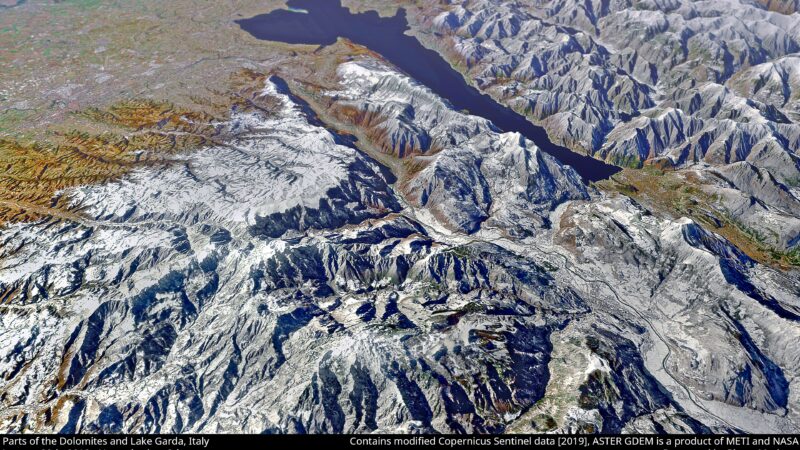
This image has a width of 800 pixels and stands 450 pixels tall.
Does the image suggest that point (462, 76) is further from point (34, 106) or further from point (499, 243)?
point (34, 106)

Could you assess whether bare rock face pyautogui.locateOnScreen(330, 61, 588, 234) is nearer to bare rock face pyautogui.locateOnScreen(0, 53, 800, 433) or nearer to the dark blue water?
bare rock face pyautogui.locateOnScreen(0, 53, 800, 433)

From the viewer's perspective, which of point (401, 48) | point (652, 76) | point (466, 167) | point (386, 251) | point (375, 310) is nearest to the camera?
point (375, 310)

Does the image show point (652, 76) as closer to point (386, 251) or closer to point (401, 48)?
point (401, 48)

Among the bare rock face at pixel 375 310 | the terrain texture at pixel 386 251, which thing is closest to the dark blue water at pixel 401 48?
the terrain texture at pixel 386 251

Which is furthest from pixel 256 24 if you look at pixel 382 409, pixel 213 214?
pixel 382 409

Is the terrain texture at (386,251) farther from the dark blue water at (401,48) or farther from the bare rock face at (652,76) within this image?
the dark blue water at (401,48)

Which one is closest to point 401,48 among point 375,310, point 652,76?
point 652,76
